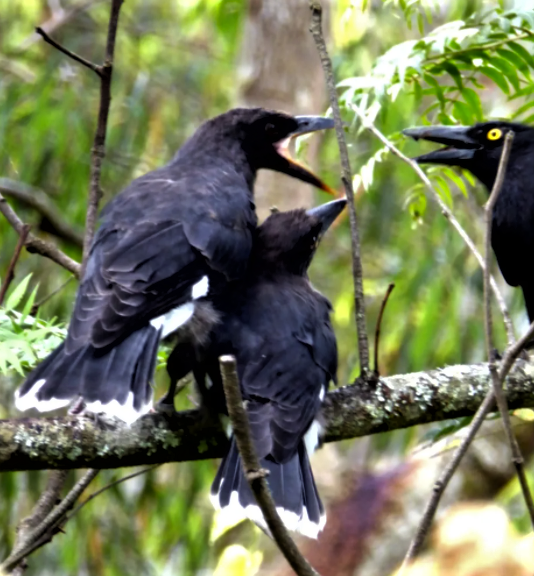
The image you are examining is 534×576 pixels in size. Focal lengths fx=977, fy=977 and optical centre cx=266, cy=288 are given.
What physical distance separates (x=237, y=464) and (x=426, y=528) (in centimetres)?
97

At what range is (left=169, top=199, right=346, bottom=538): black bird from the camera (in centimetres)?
244

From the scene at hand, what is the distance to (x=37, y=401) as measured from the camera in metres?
2.40

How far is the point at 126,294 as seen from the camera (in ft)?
8.39

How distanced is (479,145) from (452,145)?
0.36ft

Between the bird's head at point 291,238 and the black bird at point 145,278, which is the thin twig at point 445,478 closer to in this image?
the black bird at point 145,278

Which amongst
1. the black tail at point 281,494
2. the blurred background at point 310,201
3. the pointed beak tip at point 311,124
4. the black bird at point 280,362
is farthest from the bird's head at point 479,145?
the black tail at point 281,494

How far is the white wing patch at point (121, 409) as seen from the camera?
230cm

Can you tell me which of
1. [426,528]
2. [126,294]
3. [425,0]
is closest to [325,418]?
[126,294]

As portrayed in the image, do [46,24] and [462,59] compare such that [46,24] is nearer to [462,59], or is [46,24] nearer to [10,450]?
[462,59]

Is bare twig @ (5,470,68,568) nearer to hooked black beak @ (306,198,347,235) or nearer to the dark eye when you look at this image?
hooked black beak @ (306,198,347,235)

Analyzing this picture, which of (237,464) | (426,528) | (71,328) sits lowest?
(426,528)

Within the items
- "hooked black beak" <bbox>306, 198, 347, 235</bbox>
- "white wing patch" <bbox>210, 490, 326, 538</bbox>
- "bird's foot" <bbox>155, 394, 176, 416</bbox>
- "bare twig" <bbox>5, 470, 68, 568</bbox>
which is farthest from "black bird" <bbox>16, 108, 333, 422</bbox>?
"bare twig" <bbox>5, 470, 68, 568</bbox>

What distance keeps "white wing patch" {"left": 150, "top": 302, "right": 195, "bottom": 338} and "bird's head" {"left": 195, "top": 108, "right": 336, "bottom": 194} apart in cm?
111

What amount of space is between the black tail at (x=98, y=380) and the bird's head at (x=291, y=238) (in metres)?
0.71
